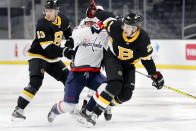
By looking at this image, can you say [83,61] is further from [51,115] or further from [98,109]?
[51,115]

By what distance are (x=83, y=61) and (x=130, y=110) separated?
1.05 metres

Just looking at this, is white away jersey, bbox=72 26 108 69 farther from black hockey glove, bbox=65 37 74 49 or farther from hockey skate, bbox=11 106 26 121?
hockey skate, bbox=11 106 26 121

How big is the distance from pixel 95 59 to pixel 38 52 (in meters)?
0.67

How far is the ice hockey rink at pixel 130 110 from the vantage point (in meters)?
3.19

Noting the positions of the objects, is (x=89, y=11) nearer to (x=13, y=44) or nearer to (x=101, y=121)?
(x=101, y=121)

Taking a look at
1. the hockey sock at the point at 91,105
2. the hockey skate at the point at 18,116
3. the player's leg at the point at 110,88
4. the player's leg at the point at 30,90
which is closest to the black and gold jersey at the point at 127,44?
the player's leg at the point at 110,88

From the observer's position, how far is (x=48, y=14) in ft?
10.9

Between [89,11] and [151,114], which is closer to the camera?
[89,11]

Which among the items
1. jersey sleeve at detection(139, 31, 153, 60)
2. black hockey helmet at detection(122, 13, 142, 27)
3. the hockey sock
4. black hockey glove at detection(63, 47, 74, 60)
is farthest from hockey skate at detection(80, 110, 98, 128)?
black hockey helmet at detection(122, 13, 142, 27)

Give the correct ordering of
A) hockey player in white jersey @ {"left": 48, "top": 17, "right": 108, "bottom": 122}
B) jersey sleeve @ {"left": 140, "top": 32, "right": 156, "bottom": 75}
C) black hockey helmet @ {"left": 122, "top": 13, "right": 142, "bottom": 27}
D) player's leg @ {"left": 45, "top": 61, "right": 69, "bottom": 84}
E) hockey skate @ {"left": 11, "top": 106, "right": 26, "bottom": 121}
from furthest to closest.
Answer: player's leg @ {"left": 45, "top": 61, "right": 69, "bottom": 84}, hockey skate @ {"left": 11, "top": 106, "right": 26, "bottom": 121}, hockey player in white jersey @ {"left": 48, "top": 17, "right": 108, "bottom": 122}, jersey sleeve @ {"left": 140, "top": 32, "right": 156, "bottom": 75}, black hockey helmet @ {"left": 122, "top": 13, "right": 142, "bottom": 27}

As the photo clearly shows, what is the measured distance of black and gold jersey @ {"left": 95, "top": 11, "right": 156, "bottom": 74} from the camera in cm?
296

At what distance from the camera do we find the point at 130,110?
12.7ft

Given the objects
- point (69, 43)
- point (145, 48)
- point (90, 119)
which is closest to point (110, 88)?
Result: point (90, 119)

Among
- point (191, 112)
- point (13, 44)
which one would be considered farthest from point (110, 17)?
point (13, 44)
